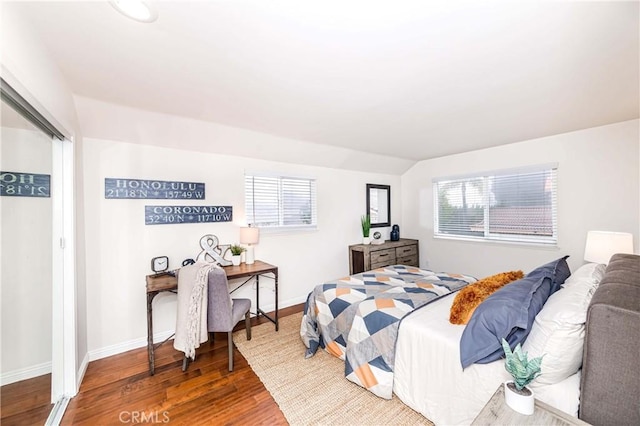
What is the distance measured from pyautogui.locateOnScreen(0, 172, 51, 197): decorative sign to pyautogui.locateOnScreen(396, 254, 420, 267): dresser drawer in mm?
4358

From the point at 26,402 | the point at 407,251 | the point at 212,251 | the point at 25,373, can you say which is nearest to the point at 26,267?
the point at 25,373

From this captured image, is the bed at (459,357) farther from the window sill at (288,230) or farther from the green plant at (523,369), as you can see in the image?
the window sill at (288,230)

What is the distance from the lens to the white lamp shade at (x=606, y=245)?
2.34 metres

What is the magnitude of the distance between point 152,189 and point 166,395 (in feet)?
6.22

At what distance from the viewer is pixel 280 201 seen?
3744mm

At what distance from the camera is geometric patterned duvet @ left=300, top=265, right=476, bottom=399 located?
1889mm

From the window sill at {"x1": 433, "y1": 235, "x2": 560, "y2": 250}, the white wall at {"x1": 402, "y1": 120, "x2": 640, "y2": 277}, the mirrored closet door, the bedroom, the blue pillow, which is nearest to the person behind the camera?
the blue pillow

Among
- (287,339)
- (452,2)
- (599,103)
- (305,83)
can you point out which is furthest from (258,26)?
(599,103)

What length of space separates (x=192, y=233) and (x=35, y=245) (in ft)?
4.21

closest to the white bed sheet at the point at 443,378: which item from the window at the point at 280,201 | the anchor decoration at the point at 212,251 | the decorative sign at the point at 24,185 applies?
A: the anchor decoration at the point at 212,251

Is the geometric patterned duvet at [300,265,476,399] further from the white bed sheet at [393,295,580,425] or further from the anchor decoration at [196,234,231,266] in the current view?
the anchor decoration at [196,234,231,266]

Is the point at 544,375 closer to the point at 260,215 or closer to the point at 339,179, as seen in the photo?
the point at 260,215

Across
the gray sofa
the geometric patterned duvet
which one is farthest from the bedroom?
the gray sofa

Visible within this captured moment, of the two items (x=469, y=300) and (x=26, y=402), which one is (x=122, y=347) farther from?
(x=469, y=300)
